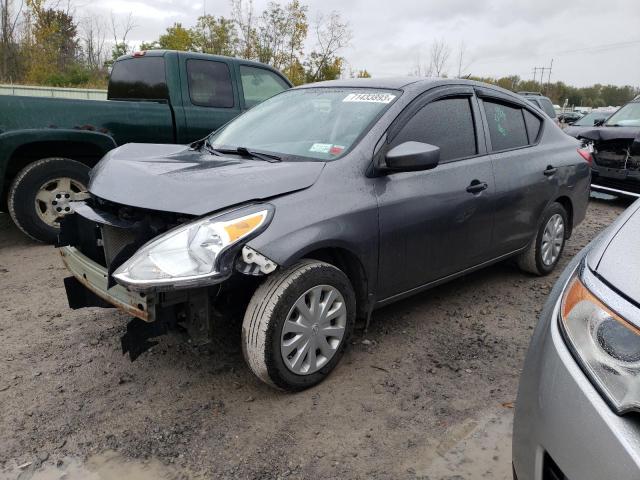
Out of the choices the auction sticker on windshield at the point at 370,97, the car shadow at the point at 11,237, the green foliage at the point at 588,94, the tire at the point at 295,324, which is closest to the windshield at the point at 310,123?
the auction sticker on windshield at the point at 370,97

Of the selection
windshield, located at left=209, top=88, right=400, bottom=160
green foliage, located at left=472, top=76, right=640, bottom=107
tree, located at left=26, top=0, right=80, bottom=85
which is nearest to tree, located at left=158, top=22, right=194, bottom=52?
tree, located at left=26, top=0, right=80, bottom=85

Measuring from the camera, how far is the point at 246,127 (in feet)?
12.1

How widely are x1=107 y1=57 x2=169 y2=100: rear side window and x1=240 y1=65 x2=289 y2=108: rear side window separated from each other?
0.97 metres

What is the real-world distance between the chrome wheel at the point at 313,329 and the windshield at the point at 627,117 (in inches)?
309

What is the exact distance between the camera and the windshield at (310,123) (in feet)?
10.0

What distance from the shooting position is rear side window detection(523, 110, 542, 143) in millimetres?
4270

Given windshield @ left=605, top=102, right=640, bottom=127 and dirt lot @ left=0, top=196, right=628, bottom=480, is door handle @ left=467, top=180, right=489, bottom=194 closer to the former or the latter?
dirt lot @ left=0, top=196, right=628, bottom=480

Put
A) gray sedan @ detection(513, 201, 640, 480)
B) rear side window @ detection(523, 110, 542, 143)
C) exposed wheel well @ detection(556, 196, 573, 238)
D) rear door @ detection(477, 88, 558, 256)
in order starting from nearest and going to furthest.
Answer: gray sedan @ detection(513, 201, 640, 480) → rear door @ detection(477, 88, 558, 256) → rear side window @ detection(523, 110, 542, 143) → exposed wheel well @ detection(556, 196, 573, 238)

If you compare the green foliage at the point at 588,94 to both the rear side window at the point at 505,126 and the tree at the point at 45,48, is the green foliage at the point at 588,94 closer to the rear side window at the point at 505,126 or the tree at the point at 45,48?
the tree at the point at 45,48

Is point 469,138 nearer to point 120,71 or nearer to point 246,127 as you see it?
point 246,127

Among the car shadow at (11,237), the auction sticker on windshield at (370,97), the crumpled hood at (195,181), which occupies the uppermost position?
the auction sticker on windshield at (370,97)

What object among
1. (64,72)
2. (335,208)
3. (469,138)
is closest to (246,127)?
(335,208)

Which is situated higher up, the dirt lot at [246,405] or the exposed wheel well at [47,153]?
the exposed wheel well at [47,153]

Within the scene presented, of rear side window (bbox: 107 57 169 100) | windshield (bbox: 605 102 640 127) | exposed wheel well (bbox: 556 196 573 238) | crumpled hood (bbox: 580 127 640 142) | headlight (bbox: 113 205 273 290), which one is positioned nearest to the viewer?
headlight (bbox: 113 205 273 290)
